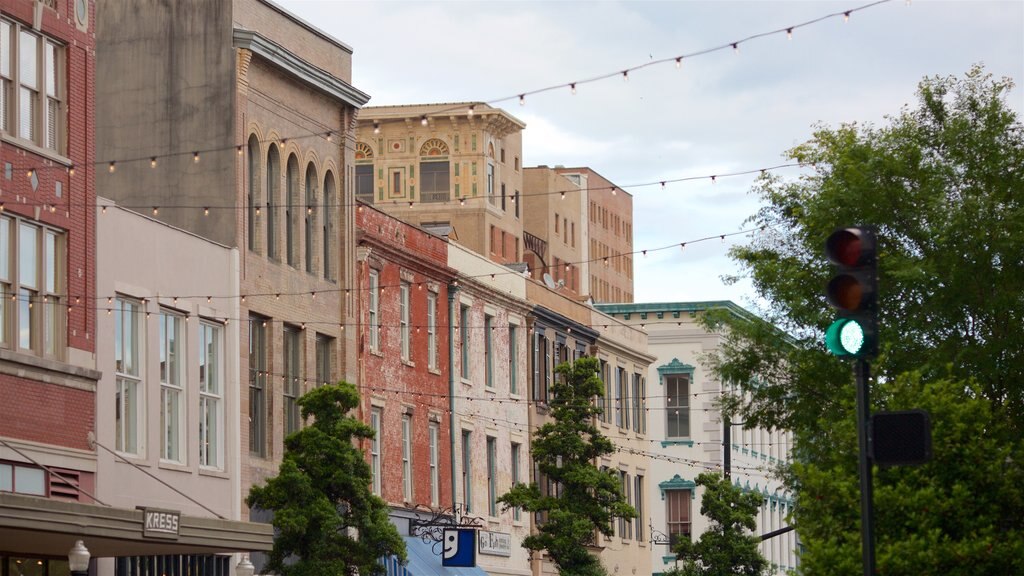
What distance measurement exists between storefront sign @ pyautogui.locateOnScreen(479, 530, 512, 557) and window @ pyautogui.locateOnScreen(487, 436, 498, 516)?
0.73 metres

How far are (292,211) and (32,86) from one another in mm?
10132

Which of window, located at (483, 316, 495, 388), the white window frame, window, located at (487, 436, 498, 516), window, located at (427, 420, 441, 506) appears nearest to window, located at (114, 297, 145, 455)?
the white window frame

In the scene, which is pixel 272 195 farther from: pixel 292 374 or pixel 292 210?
pixel 292 374

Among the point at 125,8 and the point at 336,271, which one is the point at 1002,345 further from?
the point at 125,8

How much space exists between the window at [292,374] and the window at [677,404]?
33.9 m

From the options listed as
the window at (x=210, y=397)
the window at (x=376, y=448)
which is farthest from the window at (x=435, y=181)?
the window at (x=210, y=397)

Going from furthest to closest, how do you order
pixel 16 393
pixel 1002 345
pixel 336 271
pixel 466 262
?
pixel 466 262
pixel 336 271
pixel 1002 345
pixel 16 393

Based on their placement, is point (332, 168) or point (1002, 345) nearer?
point (1002, 345)

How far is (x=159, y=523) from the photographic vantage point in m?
28.2

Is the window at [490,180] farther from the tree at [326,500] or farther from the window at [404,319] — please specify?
Answer: the tree at [326,500]

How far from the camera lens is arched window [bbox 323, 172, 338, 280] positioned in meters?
41.5

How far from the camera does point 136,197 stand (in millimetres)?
37500

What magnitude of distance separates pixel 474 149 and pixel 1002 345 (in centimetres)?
6682

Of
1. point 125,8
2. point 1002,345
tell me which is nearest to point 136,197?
point 125,8
